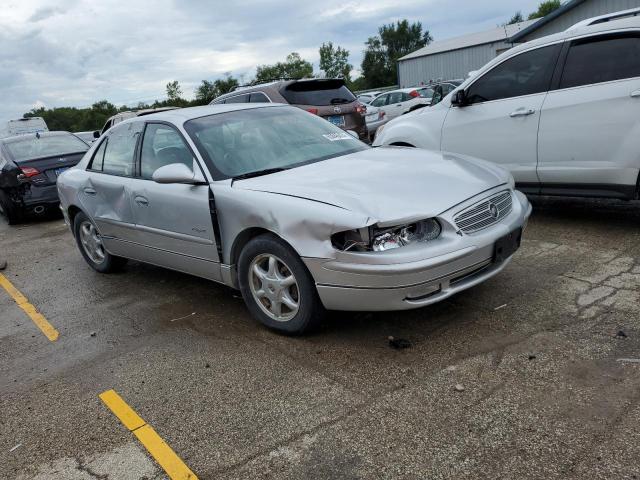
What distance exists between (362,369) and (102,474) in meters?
1.48

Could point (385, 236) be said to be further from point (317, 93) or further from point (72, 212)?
point (317, 93)

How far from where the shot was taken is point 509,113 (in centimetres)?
557

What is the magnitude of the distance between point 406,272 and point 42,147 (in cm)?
873

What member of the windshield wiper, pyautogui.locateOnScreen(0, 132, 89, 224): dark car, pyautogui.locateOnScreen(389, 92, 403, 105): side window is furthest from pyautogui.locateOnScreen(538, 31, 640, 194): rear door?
pyautogui.locateOnScreen(389, 92, 403, 105): side window

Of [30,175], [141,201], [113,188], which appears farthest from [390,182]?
[30,175]

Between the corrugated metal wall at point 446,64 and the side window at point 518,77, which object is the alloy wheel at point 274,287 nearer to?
the side window at point 518,77

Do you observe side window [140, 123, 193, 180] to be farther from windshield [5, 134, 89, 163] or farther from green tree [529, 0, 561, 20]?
green tree [529, 0, 561, 20]

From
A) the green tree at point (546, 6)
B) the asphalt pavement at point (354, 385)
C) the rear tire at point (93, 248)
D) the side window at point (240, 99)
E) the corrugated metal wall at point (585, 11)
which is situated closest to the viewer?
the asphalt pavement at point (354, 385)

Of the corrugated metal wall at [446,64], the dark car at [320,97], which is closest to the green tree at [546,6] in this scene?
the corrugated metal wall at [446,64]

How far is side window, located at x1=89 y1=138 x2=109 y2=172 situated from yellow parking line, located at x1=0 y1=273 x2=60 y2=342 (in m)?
1.47

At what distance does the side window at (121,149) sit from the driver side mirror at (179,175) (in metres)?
0.99

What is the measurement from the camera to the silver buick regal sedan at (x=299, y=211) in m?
3.23

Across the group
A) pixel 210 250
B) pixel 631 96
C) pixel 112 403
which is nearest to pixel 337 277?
pixel 210 250

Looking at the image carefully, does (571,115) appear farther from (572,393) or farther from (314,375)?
(314,375)
